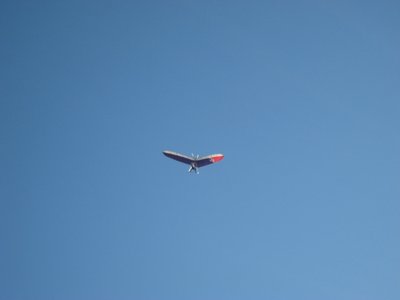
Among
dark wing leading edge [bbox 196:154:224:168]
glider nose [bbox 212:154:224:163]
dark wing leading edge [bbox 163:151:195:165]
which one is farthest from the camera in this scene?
glider nose [bbox 212:154:224:163]

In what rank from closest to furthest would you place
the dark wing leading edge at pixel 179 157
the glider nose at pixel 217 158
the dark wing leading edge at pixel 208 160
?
the dark wing leading edge at pixel 179 157 → the dark wing leading edge at pixel 208 160 → the glider nose at pixel 217 158

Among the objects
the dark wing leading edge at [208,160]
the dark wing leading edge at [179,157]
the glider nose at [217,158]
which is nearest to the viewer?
the dark wing leading edge at [179,157]

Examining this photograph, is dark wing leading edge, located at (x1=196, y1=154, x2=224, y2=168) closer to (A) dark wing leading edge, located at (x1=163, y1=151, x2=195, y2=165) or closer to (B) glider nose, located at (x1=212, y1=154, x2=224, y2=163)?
(B) glider nose, located at (x1=212, y1=154, x2=224, y2=163)

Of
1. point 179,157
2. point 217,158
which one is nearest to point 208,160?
point 217,158

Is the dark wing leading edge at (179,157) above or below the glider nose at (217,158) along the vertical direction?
below

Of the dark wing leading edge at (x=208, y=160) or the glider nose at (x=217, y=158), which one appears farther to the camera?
the glider nose at (x=217, y=158)

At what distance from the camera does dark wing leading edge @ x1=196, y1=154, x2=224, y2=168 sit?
405 ft

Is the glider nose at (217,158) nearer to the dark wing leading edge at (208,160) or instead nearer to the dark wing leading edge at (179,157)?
the dark wing leading edge at (208,160)

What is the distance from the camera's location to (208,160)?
4882 inches

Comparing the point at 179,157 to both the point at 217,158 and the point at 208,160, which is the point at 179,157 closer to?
the point at 208,160

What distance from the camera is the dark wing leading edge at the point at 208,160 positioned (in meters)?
123

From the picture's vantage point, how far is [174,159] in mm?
124562

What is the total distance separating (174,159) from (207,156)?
6.92 m

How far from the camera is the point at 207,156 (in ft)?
405
